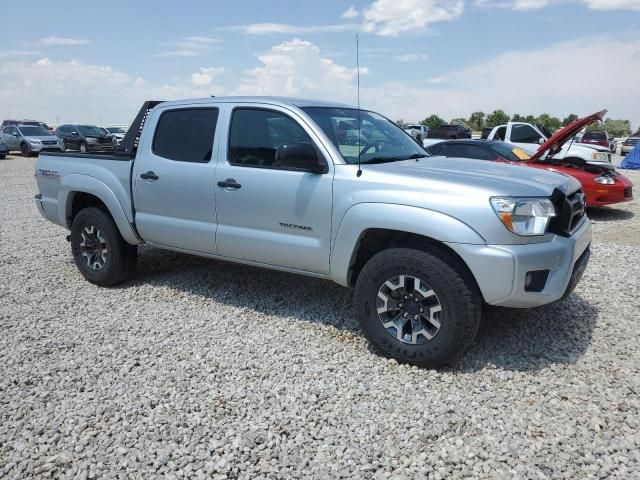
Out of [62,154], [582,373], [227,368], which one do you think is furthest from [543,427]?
[62,154]

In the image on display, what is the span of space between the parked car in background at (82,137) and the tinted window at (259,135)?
22054 mm

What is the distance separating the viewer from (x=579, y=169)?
363 inches

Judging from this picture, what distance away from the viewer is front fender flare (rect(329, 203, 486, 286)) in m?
3.32

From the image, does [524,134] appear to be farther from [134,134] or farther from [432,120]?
[432,120]

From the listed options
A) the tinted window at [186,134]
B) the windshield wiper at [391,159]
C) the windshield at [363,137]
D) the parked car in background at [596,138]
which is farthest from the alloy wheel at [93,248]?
the parked car in background at [596,138]

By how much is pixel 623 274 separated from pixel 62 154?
20.5ft

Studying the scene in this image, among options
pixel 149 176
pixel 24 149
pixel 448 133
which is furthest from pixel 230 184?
pixel 24 149

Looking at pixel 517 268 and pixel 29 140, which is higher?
pixel 29 140

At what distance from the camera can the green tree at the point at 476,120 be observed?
62188 mm

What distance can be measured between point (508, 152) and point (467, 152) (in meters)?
0.71

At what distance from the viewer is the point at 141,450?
9.22 ft

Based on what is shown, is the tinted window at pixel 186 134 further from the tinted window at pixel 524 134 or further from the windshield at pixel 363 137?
the tinted window at pixel 524 134

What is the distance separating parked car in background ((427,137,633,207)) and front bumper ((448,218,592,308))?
5751mm

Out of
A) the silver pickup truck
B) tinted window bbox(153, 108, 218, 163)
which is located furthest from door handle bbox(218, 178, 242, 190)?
tinted window bbox(153, 108, 218, 163)
